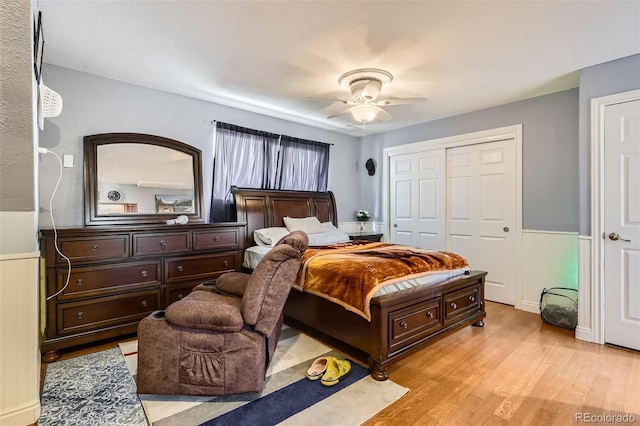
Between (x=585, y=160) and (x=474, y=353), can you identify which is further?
(x=585, y=160)

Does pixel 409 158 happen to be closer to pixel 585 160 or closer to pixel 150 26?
pixel 585 160

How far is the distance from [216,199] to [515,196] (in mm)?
3854

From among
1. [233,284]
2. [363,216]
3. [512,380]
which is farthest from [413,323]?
[363,216]

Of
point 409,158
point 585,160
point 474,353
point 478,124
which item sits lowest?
point 474,353

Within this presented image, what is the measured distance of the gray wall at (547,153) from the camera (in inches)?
138

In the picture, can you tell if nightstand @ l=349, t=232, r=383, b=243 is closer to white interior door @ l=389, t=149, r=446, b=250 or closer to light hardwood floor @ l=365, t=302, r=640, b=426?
white interior door @ l=389, t=149, r=446, b=250

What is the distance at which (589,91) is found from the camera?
9.65ft

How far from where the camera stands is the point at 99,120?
3129 mm

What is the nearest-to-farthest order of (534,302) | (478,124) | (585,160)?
(585,160)
(534,302)
(478,124)

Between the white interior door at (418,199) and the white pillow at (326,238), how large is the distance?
4.65 feet

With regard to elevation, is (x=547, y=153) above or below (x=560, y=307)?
above

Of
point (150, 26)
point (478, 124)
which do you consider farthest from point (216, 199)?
point (478, 124)

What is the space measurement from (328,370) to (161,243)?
1.99m

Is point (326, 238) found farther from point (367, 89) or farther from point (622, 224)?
point (622, 224)
